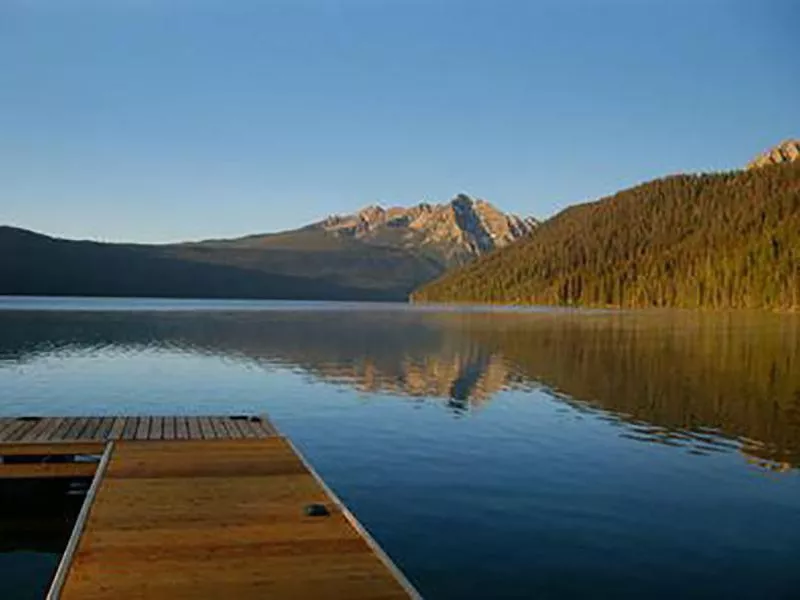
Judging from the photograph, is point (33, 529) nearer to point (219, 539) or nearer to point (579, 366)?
point (219, 539)

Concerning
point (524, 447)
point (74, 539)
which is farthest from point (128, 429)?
point (524, 447)

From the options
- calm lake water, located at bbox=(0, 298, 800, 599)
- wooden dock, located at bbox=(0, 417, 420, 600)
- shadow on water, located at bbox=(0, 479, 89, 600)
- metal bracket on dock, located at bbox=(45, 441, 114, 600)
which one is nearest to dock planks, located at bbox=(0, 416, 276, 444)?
wooden dock, located at bbox=(0, 417, 420, 600)

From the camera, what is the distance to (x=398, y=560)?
15.6 metres

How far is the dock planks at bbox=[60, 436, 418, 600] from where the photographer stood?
417 inches

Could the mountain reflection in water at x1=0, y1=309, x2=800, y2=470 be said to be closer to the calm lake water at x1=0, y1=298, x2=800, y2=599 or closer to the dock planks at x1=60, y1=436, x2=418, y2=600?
the calm lake water at x1=0, y1=298, x2=800, y2=599

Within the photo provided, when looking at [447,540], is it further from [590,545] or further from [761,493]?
[761,493]

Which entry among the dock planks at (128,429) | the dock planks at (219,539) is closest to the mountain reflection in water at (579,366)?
the dock planks at (128,429)

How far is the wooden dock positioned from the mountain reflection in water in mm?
15945

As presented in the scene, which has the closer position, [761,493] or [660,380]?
[761,493]

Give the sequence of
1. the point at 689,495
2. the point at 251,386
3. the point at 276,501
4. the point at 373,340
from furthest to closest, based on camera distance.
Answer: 1. the point at 373,340
2. the point at 251,386
3. the point at 689,495
4. the point at 276,501

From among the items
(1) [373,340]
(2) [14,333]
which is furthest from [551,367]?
(2) [14,333]

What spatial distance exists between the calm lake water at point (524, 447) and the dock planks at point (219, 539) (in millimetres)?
2302

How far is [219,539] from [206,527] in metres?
0.70

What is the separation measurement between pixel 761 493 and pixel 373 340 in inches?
2438
